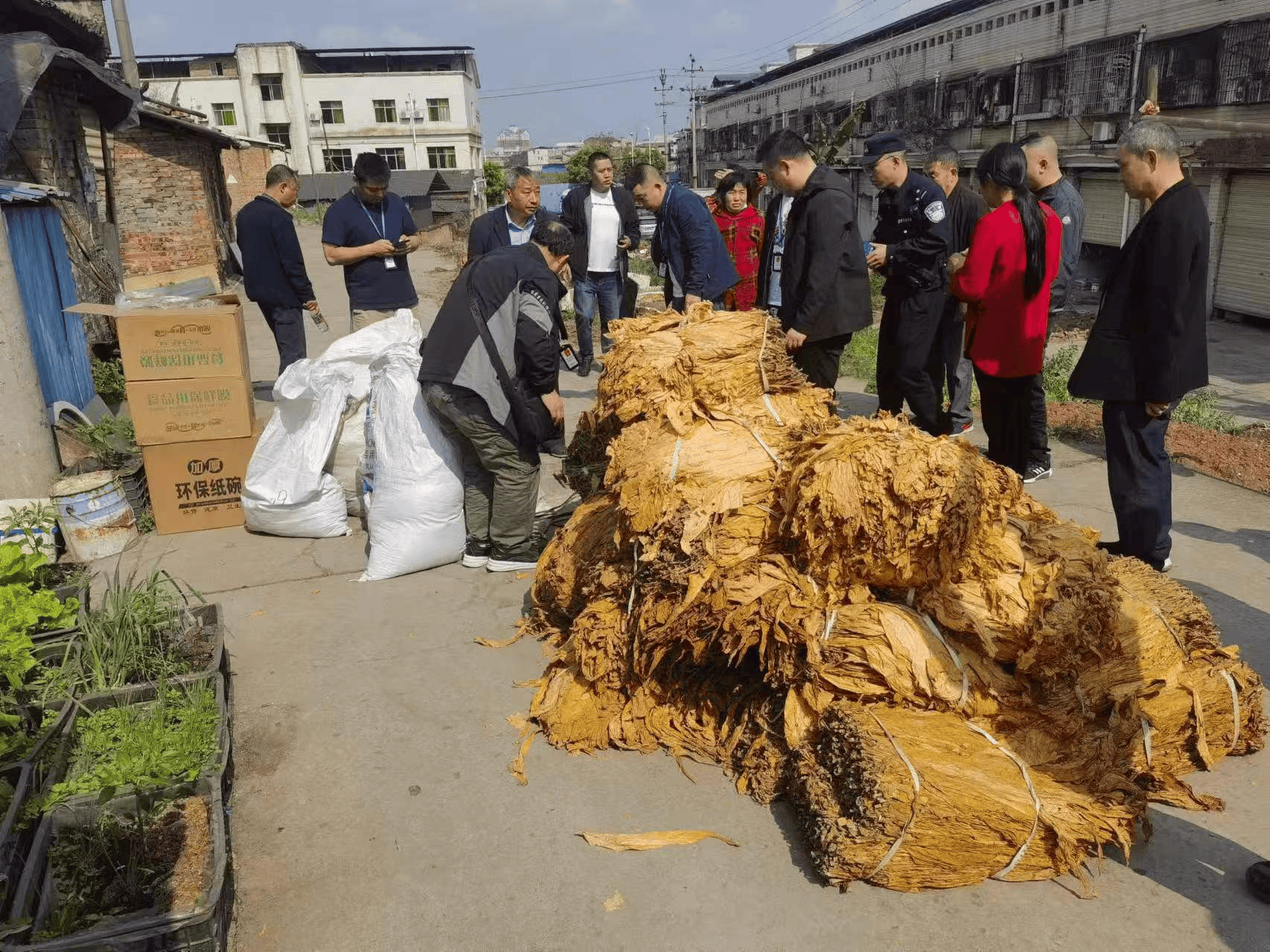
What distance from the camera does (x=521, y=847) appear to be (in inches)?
112

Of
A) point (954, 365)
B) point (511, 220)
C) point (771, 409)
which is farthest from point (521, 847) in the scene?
point (511, 220)

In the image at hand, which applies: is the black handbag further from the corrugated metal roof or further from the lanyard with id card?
the corrugated metal roof

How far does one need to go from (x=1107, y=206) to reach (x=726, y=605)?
61.8 ft

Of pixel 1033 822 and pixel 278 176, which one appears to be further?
pixel 278 176

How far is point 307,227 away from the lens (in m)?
37.4

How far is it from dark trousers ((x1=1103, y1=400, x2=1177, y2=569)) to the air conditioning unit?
63.5ft

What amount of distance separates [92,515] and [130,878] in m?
3.21

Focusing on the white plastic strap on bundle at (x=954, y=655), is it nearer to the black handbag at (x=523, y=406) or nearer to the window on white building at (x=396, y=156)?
the black handbag at (x=523, y=406)

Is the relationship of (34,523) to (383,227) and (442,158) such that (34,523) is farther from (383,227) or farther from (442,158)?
(442,158)

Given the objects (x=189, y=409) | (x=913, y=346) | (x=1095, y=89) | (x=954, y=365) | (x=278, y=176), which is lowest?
(x=954, y=365)

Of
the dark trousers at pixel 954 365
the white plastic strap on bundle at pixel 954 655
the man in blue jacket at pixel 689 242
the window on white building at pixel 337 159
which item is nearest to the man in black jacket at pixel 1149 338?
the white plastic strap on bundle at pixel 954 655

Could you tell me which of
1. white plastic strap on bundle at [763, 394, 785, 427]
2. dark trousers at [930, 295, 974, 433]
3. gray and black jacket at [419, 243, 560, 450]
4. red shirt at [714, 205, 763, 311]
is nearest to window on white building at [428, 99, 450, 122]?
red shirt at [714, 205, 763, 311]

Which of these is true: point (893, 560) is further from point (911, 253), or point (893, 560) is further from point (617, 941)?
point (911, 253)

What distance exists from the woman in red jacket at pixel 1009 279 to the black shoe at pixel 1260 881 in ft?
10.6
